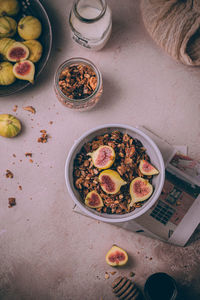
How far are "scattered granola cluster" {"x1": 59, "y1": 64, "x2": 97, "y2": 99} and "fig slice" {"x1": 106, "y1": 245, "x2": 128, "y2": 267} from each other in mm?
652

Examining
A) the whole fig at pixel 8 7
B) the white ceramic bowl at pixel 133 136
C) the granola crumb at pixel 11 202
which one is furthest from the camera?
the granola crumb at pixel 11 202

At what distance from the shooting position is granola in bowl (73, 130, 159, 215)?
96 cm

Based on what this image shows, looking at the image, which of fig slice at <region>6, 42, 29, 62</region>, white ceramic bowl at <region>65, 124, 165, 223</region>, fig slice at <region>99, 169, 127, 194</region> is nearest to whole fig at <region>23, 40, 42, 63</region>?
fig slice at <region>6, 42, 29, 62</region>

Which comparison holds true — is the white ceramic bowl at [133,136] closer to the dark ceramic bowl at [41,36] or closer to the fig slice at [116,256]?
the fig slice at [116,256]

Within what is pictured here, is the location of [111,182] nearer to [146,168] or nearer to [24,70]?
[146,168]

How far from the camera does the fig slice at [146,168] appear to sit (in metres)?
0.96

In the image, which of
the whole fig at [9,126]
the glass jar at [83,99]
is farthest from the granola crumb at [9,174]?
the glass jar at [83,99]

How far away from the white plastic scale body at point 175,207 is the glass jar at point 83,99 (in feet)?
1.17

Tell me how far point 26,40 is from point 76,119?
0.38 meters

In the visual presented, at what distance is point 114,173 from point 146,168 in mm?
118

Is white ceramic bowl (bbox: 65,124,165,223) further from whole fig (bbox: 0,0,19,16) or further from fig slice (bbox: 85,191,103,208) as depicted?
whole fig (bbox: 0,0,19,16)

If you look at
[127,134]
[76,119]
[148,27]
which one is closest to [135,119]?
[127,134]

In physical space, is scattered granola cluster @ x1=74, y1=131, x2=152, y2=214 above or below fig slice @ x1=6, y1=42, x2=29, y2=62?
below

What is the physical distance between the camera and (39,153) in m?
1.15
